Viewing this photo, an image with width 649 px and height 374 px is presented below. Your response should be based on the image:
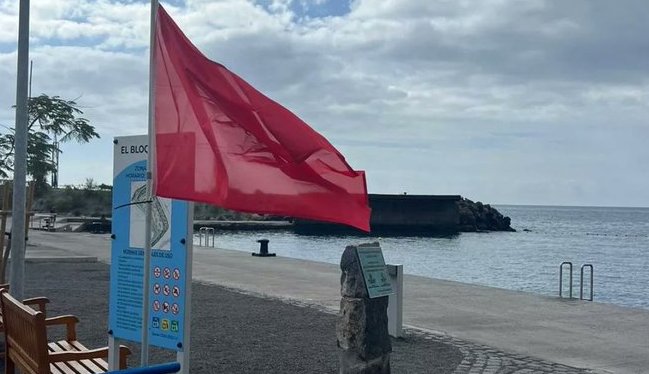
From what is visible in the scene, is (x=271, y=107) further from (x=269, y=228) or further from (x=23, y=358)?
(x=269, y=228)

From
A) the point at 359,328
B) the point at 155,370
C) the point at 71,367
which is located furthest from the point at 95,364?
the point at 155,370

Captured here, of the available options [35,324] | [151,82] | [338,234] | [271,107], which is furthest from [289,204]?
[338,234]

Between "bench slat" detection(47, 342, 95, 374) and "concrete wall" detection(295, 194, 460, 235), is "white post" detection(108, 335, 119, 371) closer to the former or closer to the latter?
"bench slat" detection(47, 342, 95, 374)

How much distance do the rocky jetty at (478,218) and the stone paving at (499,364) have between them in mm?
100174

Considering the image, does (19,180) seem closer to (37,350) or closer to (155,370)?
(37,350)

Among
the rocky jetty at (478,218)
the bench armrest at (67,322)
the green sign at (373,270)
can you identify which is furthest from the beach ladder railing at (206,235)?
the rocky jetty at (478,218)

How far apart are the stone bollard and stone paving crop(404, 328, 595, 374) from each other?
209 cm

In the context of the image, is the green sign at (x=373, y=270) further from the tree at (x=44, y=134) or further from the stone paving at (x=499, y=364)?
the tree at (x=44, y=134)

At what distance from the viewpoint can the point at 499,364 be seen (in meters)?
9.60

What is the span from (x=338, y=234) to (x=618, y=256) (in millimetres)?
40432

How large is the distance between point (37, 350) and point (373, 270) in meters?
2.91

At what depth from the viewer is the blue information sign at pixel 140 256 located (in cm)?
680

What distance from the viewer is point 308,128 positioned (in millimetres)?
5566

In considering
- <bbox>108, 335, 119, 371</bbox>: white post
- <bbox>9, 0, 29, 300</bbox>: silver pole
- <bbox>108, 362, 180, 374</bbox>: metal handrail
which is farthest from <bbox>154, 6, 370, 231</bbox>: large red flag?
<bbox>9, 0, 29, 300</bbox>: silver pole
